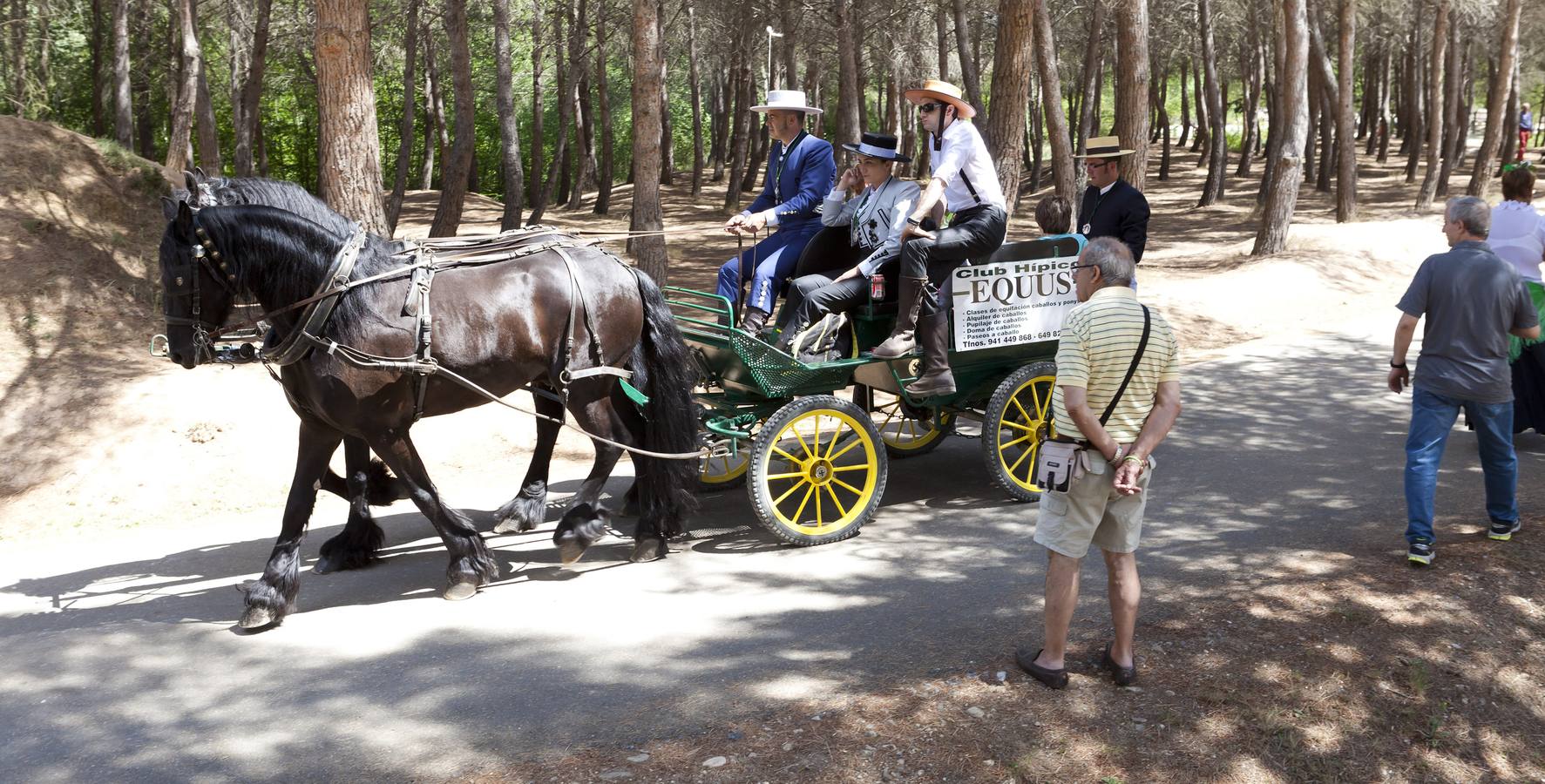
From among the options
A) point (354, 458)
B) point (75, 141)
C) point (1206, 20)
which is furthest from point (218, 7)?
point (354, 458)

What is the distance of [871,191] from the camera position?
7.54m

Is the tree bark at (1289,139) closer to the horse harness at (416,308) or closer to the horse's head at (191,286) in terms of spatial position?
the horse harness at (416,308)

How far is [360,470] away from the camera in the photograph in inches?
272

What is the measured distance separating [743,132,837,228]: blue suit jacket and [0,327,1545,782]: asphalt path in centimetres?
196

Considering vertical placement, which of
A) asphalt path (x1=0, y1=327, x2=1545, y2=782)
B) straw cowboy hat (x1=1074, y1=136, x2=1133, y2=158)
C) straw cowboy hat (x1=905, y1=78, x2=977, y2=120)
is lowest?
asphalt path (x1=0, y1=327, x2=1545, y2=782)

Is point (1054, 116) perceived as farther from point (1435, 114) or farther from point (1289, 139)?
point (1435, 114)

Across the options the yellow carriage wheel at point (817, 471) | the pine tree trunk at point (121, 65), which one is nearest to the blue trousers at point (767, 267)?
the yellow carriage wheel at point (817, 471)

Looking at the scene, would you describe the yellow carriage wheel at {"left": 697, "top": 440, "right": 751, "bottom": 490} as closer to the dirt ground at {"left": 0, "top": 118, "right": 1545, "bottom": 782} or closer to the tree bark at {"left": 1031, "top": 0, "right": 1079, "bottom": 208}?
the dirt ground at {"left": 0, "top": 118, "right": 1545, "bottom": 782}

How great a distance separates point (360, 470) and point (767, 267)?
274 cm

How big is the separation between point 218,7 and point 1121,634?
29.9 m

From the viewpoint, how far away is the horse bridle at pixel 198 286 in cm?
573

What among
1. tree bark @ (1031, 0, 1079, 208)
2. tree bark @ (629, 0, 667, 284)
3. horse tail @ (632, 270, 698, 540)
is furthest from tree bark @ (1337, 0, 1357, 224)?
horse tail @ (632, 270, 698, 540)

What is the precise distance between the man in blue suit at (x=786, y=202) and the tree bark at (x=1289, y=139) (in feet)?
42.5

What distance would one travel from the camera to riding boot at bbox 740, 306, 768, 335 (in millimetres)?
7328
